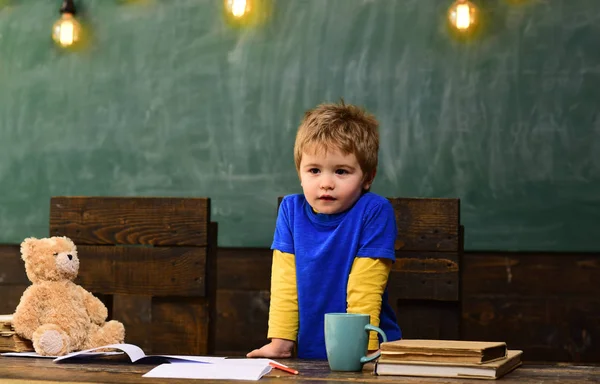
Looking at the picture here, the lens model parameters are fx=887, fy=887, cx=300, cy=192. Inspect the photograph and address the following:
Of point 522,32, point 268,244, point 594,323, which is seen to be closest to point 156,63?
point 268,244

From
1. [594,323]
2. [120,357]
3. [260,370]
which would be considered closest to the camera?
[260,370]

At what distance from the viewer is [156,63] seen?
4.41 m

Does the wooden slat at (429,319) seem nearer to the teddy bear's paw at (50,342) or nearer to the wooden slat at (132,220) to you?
the wooden slat at (132,220)

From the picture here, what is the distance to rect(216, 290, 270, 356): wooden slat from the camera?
166 inches

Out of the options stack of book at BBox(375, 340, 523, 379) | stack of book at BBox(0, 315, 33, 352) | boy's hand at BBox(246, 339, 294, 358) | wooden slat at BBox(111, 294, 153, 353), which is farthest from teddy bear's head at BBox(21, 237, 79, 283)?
wooden slat at BBox(111, 294, 153, 353)

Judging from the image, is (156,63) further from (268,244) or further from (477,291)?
(477,291)

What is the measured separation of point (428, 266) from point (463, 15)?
5.93ft

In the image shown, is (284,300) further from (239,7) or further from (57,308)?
(239,7)

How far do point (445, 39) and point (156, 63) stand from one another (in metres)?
1.42

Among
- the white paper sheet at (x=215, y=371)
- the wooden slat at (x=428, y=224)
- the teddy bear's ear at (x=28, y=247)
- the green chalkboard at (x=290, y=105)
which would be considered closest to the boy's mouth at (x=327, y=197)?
the wooden slat at (x=428, y=224)

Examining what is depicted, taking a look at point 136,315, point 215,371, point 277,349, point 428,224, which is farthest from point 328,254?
point 136,315

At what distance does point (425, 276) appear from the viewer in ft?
8.75

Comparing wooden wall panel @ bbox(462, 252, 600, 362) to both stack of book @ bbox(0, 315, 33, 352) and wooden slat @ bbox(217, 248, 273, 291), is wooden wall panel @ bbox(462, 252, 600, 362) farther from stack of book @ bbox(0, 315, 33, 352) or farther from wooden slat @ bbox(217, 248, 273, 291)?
stack of book @ bbox(0, 315, 33, 352)

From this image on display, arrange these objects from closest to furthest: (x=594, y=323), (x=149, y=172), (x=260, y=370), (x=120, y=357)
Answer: (x=260, y=370) → (x=120, y=357) → (x=594, y=323) → (x=149, y=172)
